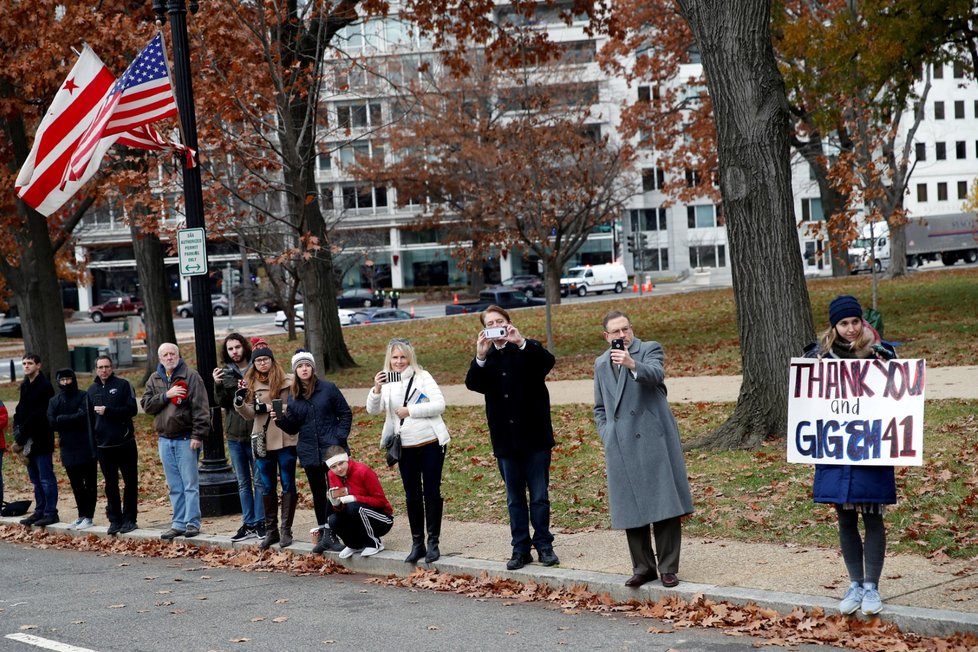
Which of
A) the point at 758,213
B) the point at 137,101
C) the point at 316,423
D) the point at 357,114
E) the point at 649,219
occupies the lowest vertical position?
the point at 316,423

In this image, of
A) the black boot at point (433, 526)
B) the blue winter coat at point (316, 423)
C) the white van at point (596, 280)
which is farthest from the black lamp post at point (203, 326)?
the white van at point (596, 280)

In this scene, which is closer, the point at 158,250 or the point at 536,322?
the point at 158,250

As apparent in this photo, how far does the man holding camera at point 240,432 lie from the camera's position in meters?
11.4

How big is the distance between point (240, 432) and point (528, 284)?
6445 cm

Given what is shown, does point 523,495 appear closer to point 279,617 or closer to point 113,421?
point 279,617

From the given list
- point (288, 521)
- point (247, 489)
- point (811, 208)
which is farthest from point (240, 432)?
point (811, 208)

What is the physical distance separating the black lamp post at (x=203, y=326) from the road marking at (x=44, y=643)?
16.3ft

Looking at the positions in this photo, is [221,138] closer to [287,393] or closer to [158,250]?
[287,393]

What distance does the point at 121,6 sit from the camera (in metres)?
22.1

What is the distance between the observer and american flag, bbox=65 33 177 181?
13414 mm

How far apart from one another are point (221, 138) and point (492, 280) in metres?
73.0

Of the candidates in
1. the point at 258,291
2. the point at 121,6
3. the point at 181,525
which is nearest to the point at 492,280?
the point at 258,291

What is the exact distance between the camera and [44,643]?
7.95m

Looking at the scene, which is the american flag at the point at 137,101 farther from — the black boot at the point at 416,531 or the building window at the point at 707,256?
the building window at the point at 707,256
